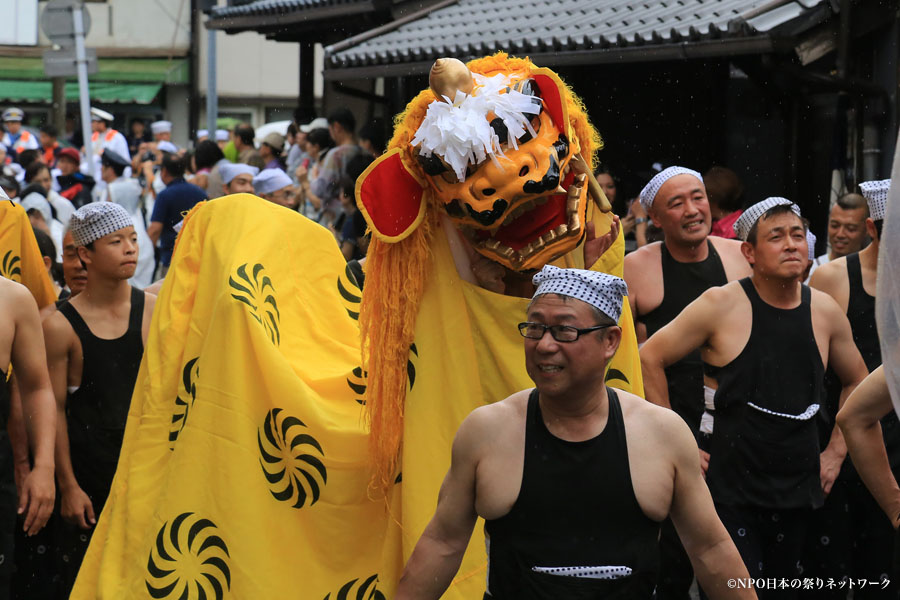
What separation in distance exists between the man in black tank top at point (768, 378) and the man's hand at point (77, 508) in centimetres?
237

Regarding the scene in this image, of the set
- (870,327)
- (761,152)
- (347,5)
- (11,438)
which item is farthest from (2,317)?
(347,5)

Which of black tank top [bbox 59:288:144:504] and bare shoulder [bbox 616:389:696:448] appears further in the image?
black tank top [bbox 59:288:144:504]

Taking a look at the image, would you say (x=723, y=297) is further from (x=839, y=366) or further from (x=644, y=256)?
(x=644, y=256)

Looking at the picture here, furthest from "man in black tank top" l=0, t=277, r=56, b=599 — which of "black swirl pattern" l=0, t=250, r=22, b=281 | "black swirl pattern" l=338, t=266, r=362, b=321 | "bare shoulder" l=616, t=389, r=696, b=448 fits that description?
"bare shoulder" l=616, t=389, r=696, b=448

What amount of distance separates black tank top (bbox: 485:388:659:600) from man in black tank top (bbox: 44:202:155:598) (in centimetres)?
289

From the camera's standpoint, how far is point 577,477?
3.32m

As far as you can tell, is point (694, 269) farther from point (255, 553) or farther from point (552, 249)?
point (255, 553)

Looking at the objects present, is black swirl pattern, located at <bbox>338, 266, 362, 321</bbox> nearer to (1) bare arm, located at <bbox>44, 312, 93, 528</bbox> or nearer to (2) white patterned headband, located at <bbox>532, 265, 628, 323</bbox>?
(1) bare arm, located at <bbox>44, 312, 93, 528</bbox>

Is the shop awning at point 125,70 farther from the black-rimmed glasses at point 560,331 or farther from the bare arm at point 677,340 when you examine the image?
the black-rimmed glasses at point 560,331

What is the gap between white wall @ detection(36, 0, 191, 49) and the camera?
2753 cm

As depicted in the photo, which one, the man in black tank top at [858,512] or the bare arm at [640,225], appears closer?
the man in black tank top at [858,512]

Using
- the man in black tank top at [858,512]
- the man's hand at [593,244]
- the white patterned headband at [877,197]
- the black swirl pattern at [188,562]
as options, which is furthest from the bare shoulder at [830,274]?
the black swirl pattern at [188,562]

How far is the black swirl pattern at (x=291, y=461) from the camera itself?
471cm

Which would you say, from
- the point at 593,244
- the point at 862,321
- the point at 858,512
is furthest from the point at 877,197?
the point at 593,244
